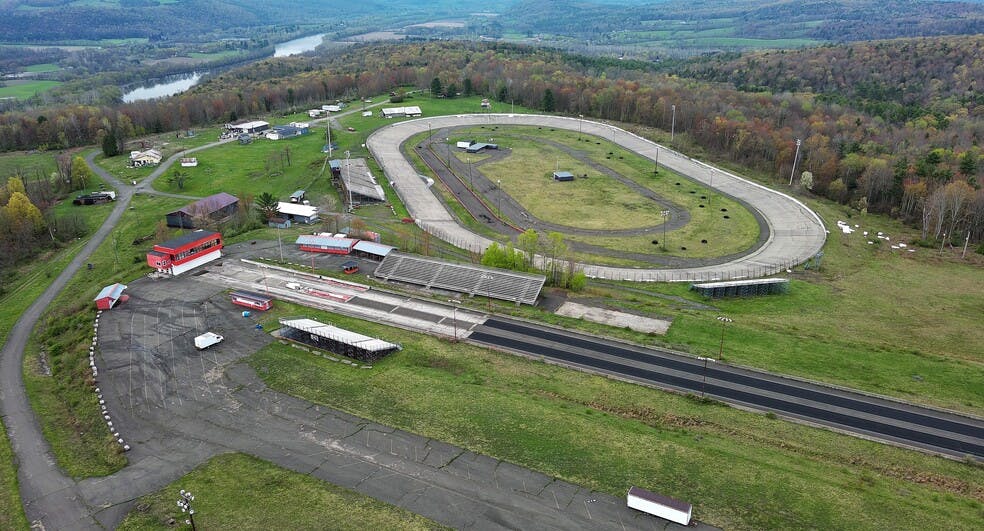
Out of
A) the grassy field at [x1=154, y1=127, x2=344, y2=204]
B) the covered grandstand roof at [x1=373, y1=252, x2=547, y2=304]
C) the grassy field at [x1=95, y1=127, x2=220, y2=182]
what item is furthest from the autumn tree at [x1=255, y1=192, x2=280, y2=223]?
the grassy field at [x1=95, y1=127, x2=220, y2=182]

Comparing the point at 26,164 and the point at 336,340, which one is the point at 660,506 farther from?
the point at 26,164

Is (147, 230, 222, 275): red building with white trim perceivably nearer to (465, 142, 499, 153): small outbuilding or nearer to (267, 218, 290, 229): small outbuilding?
(267, 218, 290, 229): small outbuilding

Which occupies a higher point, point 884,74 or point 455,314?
point 884,74

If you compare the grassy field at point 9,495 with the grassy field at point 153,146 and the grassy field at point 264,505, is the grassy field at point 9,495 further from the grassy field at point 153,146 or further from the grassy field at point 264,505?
the grassy field at point 153,146

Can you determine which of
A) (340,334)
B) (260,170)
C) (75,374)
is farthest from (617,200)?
(75,374)

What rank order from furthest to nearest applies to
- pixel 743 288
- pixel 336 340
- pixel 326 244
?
1. pixel 326 244
2. pixel 743 288
3. pixel 336 340

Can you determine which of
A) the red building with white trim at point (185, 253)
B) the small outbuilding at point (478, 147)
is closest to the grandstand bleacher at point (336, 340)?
the red building with white trim at point (185, 253)
